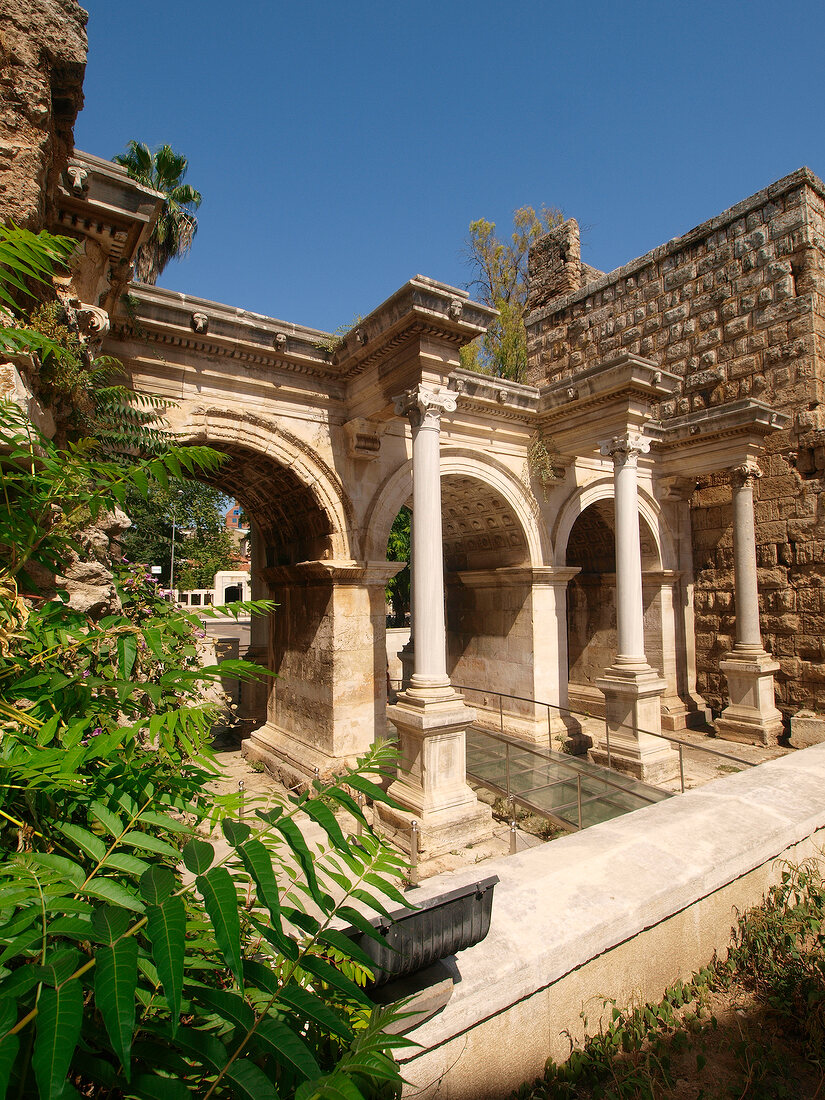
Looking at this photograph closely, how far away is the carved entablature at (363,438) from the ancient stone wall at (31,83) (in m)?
4.86

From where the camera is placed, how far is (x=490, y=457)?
9.45 metres

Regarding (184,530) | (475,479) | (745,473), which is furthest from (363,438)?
(184,530)

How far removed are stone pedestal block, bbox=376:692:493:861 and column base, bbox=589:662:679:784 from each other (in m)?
3.22

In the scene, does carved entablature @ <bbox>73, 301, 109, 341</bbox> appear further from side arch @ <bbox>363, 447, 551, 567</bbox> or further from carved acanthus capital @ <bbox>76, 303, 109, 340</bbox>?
side arch @ <bbox>363, 447, 551, 567</bbox>

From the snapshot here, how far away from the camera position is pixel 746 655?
1077 cm

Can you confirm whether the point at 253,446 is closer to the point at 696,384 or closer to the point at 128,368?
the point at 128,368

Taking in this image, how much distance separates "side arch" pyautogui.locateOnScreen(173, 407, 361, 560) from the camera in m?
7.04

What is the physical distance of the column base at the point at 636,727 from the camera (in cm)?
868

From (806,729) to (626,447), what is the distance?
5975mm

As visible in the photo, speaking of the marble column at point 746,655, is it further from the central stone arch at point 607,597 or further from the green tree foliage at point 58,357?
the green tree foliage at point 58,357

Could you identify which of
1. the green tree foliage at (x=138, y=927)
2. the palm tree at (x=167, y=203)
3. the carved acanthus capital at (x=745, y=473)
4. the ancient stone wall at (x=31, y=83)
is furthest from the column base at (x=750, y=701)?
the palm tree at (x=167, y=203)

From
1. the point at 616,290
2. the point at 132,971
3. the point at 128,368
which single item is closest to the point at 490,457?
the point at 128,368

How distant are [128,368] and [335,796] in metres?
6.61

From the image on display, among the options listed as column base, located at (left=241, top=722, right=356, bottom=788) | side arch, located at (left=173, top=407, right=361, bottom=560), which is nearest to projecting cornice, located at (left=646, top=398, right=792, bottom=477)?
side arch, located at (left=173, top=407, right=361, bottom=560)
